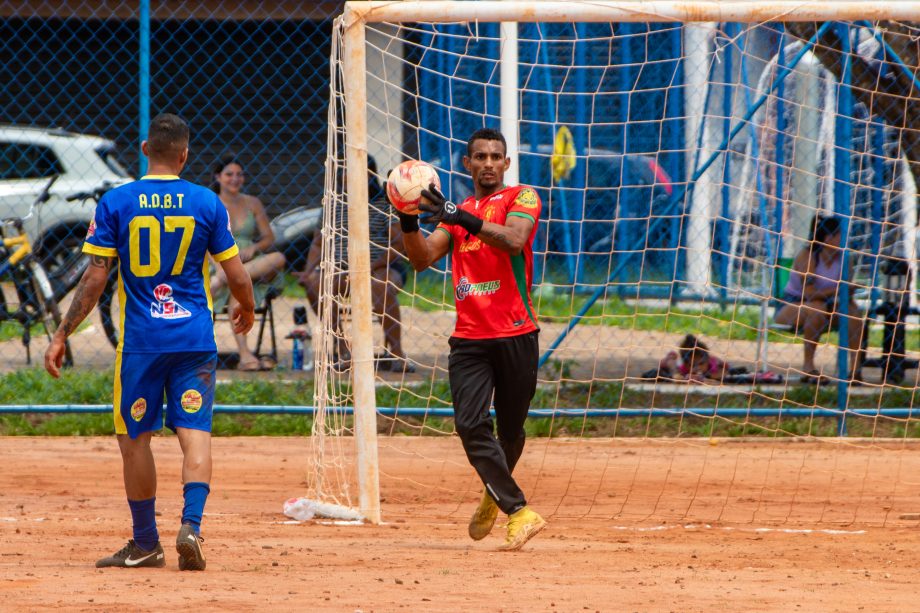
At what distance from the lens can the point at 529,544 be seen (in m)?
6.33

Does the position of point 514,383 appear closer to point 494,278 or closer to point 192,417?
point 494,278

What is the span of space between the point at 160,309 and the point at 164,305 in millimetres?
23

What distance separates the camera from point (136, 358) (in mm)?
5359

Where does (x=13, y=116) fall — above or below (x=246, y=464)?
above

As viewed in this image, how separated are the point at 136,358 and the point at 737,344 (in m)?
8.40

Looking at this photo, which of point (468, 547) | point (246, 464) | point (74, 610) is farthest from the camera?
point (246, 464)

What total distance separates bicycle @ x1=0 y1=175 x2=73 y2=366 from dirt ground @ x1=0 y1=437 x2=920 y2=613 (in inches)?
80.5

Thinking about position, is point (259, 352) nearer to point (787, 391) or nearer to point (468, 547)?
point (787, 391)

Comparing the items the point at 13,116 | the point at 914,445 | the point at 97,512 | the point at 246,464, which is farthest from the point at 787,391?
the point at 13,116

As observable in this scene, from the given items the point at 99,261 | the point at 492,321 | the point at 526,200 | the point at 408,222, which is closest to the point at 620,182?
the point at 526,200

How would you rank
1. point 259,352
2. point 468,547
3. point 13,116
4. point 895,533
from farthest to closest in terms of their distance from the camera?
point 13,116 → point 259,352 → point 895,533 → point 468,547

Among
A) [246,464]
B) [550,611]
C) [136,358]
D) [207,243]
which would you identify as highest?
[207,243]

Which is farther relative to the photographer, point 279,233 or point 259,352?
point 279,233

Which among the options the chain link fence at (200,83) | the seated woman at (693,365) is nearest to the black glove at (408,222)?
the seated woman at (693,365)
